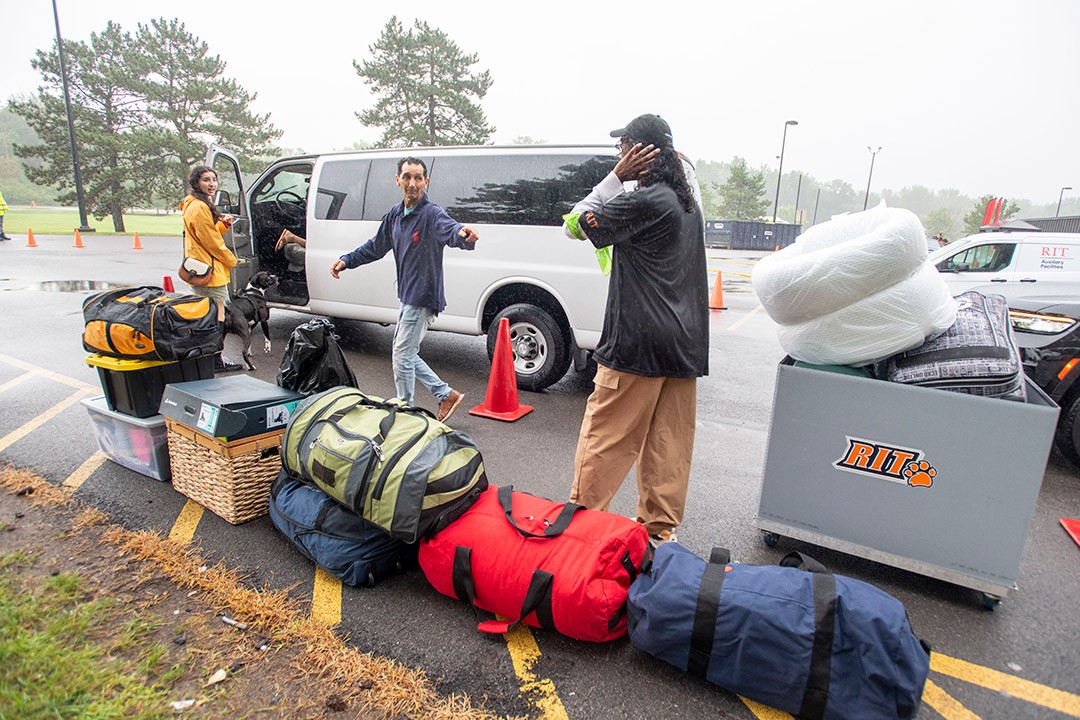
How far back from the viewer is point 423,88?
34312mm

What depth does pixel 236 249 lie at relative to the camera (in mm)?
6695

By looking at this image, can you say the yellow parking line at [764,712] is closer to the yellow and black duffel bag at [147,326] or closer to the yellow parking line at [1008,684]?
the yellow parking line at [1008,684]

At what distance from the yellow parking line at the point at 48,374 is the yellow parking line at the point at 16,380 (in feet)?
0.19

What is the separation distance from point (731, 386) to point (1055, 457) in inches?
101

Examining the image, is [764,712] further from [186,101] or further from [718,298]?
[186,101]

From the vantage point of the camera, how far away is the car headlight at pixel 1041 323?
3.89m

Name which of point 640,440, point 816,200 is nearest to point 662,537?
point 640,440

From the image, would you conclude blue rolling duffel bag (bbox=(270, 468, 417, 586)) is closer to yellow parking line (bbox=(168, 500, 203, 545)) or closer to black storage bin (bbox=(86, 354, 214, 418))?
yellow parking line (bbox=(168, 500, 203, 545))

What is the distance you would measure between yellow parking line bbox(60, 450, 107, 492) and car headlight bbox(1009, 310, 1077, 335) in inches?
233

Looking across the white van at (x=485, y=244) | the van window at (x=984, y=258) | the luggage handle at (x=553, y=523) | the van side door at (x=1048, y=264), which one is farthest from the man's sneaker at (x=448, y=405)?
the van window at (x=984, y=258)

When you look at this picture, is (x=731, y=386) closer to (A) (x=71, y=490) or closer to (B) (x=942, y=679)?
(B) (x=942, y=679)

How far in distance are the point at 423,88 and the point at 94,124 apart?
722 inches

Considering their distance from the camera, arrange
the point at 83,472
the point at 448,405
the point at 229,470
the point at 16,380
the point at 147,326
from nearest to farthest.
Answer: the point at 229,470 → the point at 147,326 → the point at 83,472 → the point at 448,405 → the point at 16,380

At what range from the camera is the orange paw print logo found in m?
2.49
